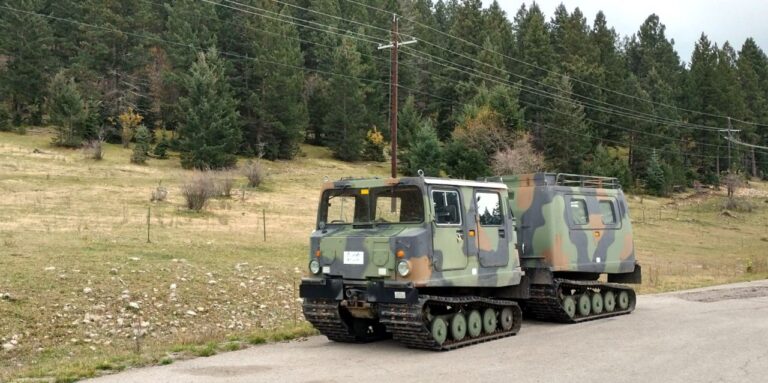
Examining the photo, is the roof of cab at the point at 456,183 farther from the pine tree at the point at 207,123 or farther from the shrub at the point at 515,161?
the pine tree at the point at 207,123

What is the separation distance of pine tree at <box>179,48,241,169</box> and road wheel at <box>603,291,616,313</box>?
1598 inches

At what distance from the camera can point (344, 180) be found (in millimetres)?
11875

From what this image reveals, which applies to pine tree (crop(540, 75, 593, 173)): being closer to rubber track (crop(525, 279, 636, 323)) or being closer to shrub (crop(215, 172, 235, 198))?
shrub (crop(215, 172, 235, 198))

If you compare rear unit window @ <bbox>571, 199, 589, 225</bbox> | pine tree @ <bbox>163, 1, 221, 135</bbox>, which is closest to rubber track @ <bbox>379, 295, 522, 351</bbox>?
rear unit window @ <bbox>571, 199, 589, 225</bbox>

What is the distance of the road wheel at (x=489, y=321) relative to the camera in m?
11.7

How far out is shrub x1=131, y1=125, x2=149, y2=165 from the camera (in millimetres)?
51500

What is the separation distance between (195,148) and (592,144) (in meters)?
43.9

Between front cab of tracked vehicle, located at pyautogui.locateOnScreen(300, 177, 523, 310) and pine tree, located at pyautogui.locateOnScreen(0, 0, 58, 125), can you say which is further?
pine tree, located at pyautogui.locateOnScreen(0, 0, 58, 125)

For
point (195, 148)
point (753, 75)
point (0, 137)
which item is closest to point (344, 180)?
point (195, 148)

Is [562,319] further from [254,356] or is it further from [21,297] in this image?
[21,297]

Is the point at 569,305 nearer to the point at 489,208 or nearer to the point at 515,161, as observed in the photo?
the point at 489,208

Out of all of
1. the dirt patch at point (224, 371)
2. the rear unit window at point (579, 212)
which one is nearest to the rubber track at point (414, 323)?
the dirt patch at point (224, 371)

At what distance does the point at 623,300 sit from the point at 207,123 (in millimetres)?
43842

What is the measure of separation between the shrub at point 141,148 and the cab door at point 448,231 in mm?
44388
